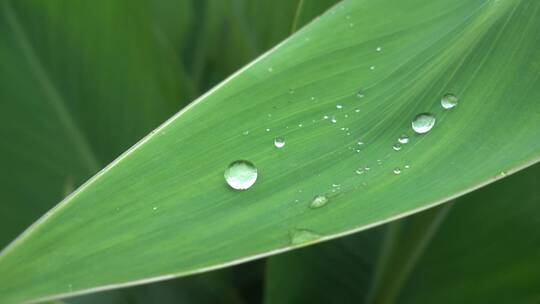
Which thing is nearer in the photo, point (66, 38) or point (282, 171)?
point (282, 171)

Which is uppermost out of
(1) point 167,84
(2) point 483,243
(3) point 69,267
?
(1) point 167,84

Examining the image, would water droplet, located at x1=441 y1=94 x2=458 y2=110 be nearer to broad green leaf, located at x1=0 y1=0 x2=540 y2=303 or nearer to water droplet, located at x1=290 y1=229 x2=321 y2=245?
broad green leaf, located at x1=0 y1=0 x2=540 y2=303

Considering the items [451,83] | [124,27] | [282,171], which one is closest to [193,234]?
[282,171]

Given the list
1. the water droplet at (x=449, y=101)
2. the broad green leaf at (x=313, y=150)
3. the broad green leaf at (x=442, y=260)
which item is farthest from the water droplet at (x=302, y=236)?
the broad green leaf at (x=442, y=260)

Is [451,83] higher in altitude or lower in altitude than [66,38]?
lower

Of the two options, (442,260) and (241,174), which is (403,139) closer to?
(241,174)

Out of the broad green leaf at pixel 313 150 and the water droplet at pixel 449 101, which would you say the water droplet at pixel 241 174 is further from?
the water droplet at pixel 449 101

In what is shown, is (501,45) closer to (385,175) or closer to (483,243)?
(385,175)
